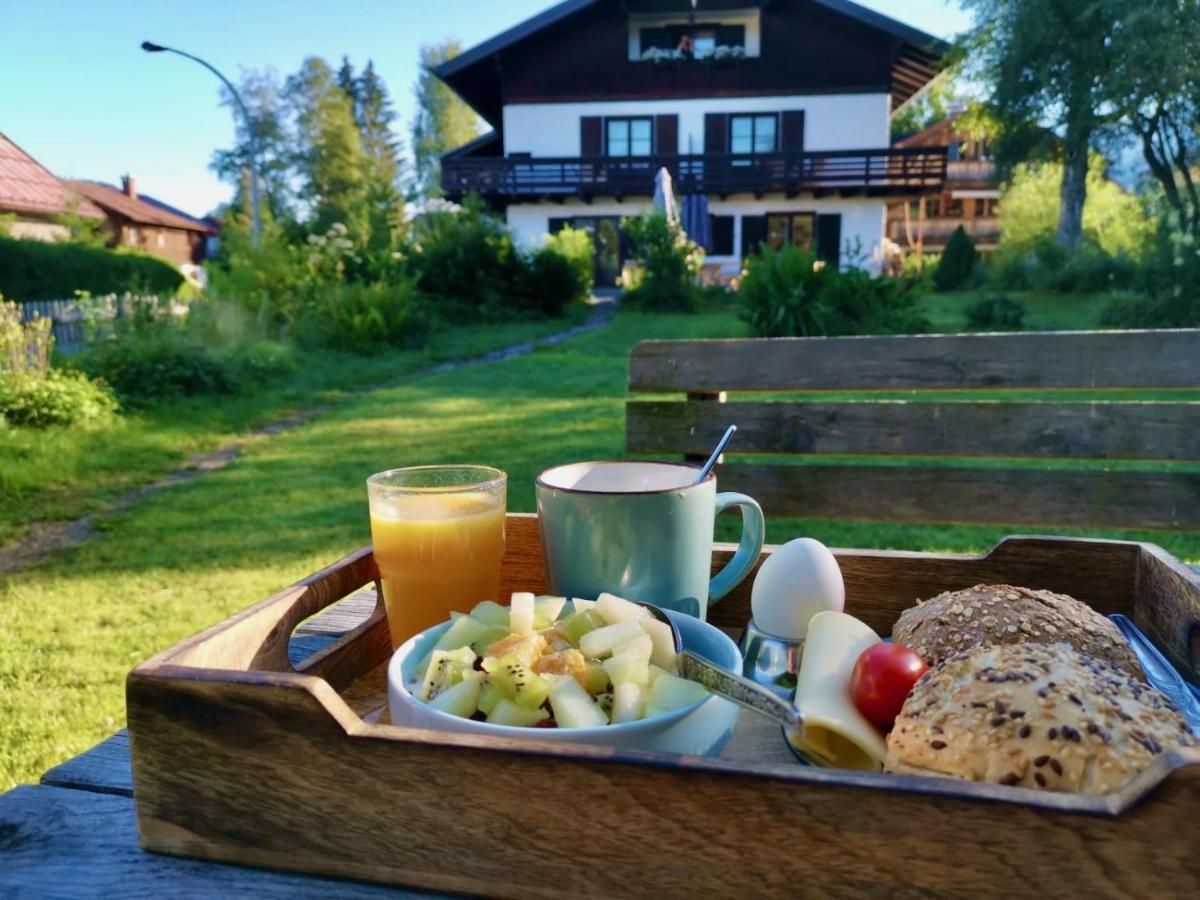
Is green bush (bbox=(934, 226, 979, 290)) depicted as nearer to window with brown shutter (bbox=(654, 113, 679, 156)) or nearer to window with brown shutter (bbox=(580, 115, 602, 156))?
window with brown shutter (bbox=(654, 113, 679, 156))

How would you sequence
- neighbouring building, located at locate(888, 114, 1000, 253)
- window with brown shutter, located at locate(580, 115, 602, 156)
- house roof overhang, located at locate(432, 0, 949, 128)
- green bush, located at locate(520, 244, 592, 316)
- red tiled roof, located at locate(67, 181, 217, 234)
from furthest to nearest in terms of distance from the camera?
red tiled roof, located at locate(67, 181, 217, 234) < neighbouring building, located at locate(888, 114, 1000, 253) < window with brown shutter, located at locate(580, 115, 602, 156) < house roof overhang, located at locate(432, 0, 949, 128) < green bush, located at locate(520, 244, 592, 316)

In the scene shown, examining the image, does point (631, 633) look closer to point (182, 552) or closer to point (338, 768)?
point (338, 768)

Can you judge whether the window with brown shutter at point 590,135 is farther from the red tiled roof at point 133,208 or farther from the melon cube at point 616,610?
the red tiled roof at point 133,208

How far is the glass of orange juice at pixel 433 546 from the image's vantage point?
102cm

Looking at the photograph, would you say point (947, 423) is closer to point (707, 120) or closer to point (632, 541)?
point (632, 541)

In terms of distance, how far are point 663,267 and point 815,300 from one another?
20.5 ft

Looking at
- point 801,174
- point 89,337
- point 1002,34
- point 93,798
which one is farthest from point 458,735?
point 801,174

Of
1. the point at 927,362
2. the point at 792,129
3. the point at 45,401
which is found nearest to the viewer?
the point at 927,362

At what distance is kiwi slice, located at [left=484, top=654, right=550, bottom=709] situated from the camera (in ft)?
2.49

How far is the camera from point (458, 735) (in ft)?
2.21

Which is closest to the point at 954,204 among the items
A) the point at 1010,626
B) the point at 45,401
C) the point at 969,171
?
the point at 969,171

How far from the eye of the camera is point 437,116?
133 feet

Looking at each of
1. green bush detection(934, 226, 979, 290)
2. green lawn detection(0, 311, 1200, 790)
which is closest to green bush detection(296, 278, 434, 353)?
green lawn detection(0, 311, 1200, 790)

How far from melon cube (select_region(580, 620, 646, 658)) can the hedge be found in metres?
14.5
